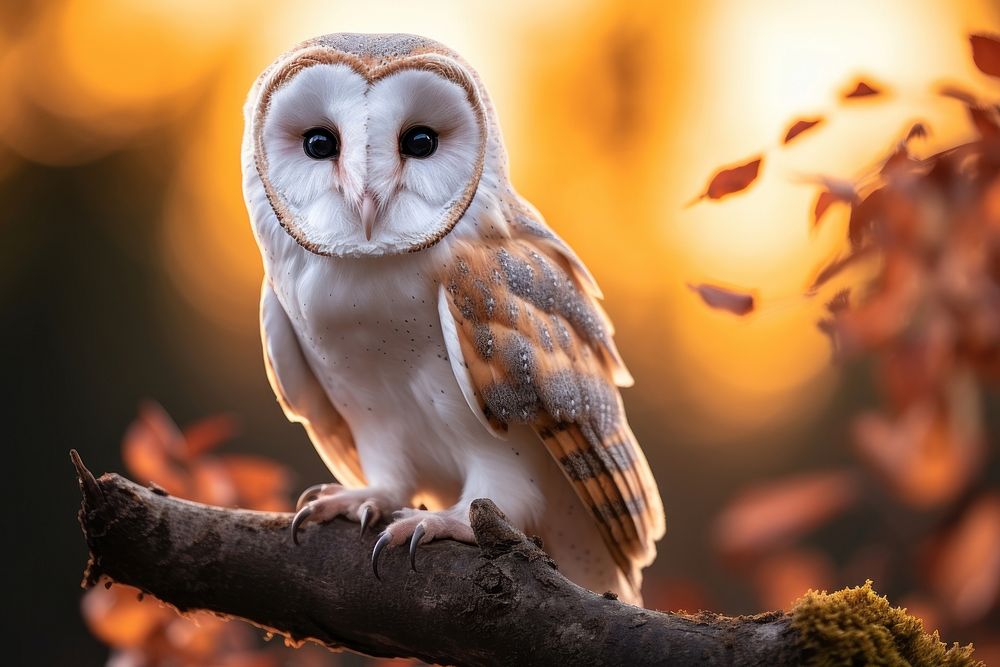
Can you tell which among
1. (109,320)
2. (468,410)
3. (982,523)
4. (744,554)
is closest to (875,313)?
(982,523)

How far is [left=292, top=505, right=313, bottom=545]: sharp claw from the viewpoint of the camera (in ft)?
4.21

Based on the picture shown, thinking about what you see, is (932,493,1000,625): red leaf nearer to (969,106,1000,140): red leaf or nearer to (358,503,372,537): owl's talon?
(969,106,1000,140): red leaf

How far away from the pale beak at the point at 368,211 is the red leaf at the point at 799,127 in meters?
0.51

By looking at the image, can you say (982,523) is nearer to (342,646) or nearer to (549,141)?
(342,646)

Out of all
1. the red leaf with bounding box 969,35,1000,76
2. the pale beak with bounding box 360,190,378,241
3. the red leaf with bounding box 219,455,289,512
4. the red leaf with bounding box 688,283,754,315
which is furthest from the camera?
the red leaf with bounding box 219,455,289,512

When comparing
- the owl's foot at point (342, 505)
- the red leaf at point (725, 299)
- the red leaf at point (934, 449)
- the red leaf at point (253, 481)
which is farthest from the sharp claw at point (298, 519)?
the red leaf at point (934, 449)

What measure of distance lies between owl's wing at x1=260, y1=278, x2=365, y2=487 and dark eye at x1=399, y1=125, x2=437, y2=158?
0.96ft

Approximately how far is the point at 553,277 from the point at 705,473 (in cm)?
A: 241

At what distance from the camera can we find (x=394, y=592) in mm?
1199

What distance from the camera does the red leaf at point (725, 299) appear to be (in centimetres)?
92

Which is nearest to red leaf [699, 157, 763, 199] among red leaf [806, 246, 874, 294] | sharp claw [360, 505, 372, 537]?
red leaf [806, 246, 874, 294]

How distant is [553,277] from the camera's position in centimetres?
137

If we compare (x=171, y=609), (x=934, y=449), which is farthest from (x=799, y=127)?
(x=171, y=609)

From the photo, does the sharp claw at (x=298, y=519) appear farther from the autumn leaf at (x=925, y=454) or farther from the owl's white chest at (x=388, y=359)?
the autumn leaf at (x=925, y=454)
